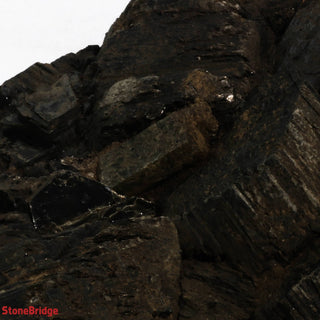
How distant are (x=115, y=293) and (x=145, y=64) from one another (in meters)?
4.90

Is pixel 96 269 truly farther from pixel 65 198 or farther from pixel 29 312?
pixel 65 198

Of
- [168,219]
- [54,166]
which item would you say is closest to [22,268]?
[168,219]

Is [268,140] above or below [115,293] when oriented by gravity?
above

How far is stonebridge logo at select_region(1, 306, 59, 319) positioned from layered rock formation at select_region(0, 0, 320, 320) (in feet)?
0.24

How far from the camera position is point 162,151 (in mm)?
7496

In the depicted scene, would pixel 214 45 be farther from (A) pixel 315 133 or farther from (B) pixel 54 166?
(B) pixel 54 166

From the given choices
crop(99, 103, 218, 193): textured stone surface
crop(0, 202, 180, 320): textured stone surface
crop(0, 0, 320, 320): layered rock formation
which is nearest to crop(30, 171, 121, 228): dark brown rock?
crop(0, 0, 320, 320): layered rock formation

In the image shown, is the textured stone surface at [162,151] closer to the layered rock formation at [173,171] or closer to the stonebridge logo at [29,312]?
the layered rock formation at [173,171]

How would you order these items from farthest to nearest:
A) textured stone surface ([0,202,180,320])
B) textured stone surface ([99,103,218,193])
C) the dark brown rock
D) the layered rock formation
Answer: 1. textured stone surface ([99,103,218,193])
2. the dark brown rock
3. the layered rock formation
4. textured stone surface ([0,202,180,320])

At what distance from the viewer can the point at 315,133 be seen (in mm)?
6754

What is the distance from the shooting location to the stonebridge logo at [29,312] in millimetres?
5289

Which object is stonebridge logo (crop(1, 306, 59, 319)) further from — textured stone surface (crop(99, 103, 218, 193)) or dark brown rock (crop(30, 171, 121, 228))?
textured stone surface (crop(99, 103, 218, 193))

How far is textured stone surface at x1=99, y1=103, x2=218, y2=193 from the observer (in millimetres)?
7488

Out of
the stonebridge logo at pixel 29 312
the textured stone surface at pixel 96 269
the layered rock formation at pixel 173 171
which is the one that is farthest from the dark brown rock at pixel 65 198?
the stonebridge logo at pixel 29 312
